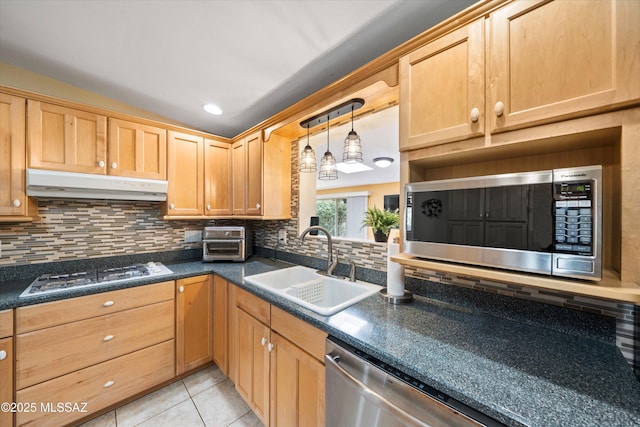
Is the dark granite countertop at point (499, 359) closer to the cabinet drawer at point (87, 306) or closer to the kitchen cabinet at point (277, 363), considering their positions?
the kitchen cabinet at point (277, 363)

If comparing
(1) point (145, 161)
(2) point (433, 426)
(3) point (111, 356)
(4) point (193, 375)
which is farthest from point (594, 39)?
(4) point (193, 375)

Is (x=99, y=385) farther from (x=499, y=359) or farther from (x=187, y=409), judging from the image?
(x=499, y=359)

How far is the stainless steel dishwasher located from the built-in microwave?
473mm

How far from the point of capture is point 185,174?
2262 millimetres

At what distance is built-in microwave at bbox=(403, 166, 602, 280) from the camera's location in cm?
72

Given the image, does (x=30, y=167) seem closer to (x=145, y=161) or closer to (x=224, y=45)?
(x=145, y=161)

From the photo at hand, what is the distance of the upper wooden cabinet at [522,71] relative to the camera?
2.25 ft

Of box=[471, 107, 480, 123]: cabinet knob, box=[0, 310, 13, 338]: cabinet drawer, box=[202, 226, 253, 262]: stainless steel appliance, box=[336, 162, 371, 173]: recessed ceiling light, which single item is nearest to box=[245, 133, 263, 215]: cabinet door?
box=[202, 226, 253, 262]: stainless steel appliance

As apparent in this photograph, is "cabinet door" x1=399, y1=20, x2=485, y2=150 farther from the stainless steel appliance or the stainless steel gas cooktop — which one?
the stainless steel gas cooktop

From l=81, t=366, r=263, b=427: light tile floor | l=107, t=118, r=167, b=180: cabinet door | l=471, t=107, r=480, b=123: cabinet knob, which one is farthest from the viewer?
l=107, t=118, r=167, b=180: cabinet door

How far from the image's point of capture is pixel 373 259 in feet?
5.43

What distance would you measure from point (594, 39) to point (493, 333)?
103 centimetres

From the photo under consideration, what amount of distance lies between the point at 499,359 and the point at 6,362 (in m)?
2.40

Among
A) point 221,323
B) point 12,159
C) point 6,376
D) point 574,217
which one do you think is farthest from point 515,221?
point 12,159
